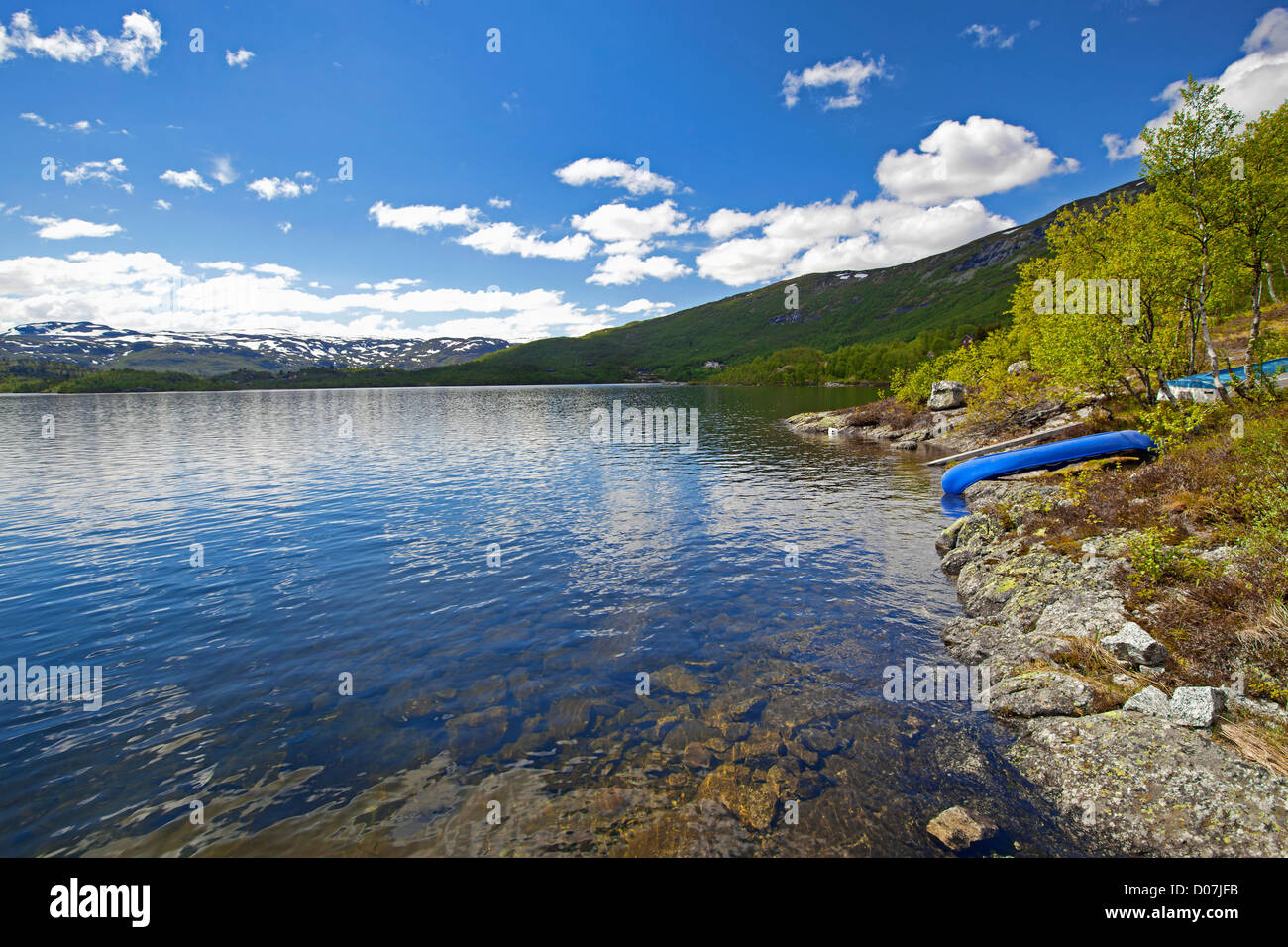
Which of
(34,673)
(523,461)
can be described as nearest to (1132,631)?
(34,673)

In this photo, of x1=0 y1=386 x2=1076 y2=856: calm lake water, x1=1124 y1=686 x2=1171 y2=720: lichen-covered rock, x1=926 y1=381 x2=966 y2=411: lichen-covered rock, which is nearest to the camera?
x1=0 y1=386 x2=1076 y2=856: calm lake water

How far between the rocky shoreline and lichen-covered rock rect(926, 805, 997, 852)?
4.74ft

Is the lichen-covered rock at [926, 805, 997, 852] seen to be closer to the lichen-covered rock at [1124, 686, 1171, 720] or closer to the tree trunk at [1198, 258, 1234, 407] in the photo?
the lichen-covered rock at [1124, 686, 1171, 720]

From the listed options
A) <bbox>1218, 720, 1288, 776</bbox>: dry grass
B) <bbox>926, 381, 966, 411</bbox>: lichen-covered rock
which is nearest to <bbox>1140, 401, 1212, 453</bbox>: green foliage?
<bbox>1218, 720, 1288, 776</bbox>: dry grass

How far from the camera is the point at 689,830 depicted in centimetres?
938

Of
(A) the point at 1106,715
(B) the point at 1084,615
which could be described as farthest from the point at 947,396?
(A) the point at 1106,715

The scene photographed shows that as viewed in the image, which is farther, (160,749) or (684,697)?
(684,697)

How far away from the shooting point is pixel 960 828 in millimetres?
9117

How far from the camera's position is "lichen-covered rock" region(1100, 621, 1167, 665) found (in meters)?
12.0

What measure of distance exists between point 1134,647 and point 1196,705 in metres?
2.44

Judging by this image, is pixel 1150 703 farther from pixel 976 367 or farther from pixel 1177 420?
pixel 976 367
